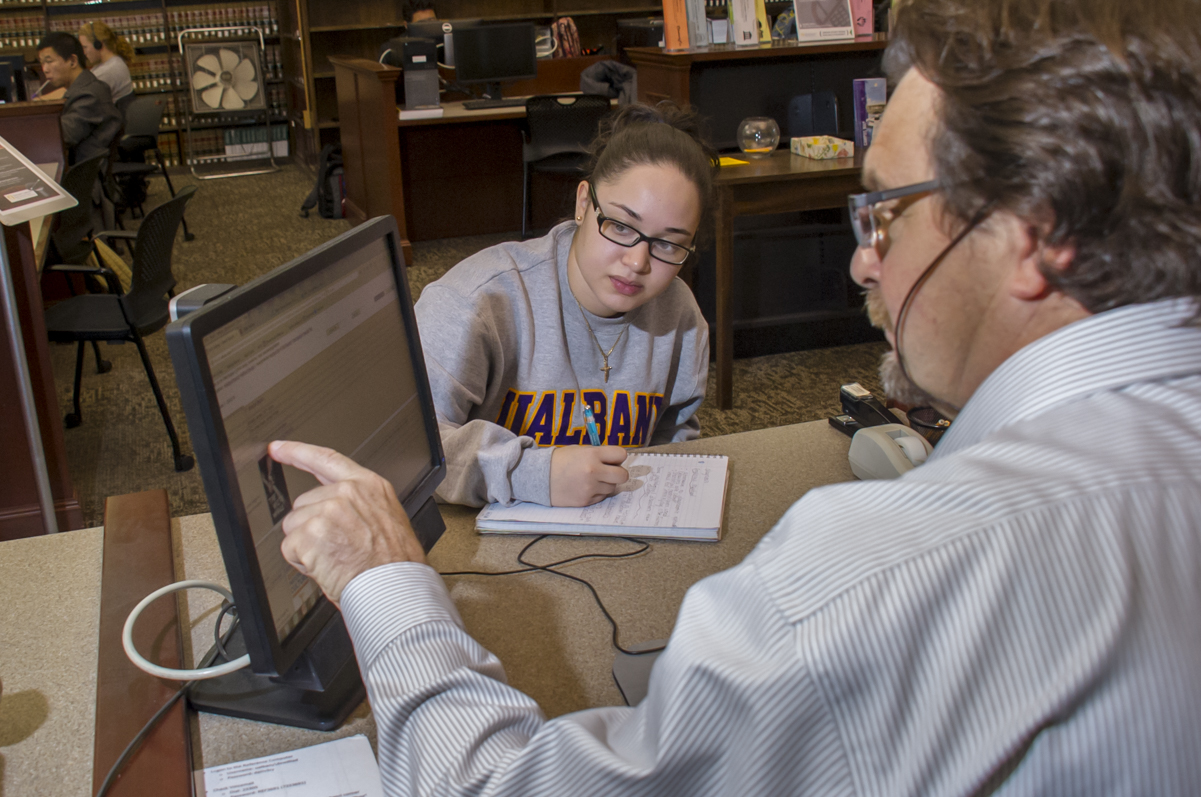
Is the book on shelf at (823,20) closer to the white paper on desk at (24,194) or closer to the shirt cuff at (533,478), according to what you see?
the white paper on desk at (24,194)

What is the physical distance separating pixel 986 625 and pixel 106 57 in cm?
767

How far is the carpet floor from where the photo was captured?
119 inches

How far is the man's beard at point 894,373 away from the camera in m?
0.77

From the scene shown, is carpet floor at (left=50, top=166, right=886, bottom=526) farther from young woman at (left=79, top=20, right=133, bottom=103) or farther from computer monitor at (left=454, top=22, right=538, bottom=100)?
young woman at (left=79, top=20, right=133, bottom=103)

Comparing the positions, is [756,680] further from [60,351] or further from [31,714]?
[60,351]

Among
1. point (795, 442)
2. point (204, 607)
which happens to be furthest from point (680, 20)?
point (204, 607)

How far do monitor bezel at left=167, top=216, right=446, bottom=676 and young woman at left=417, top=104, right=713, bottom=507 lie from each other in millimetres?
552

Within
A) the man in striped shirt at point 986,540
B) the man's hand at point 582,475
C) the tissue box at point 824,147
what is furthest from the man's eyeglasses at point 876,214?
the tissue box at point 824,147

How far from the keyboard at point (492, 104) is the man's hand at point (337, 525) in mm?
5006

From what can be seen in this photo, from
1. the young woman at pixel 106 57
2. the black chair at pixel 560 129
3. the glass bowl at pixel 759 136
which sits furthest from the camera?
the young woman at pixel 106 57

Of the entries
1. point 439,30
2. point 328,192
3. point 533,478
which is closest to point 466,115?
point 439,30

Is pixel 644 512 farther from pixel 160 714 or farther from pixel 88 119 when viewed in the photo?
pixel 88 119

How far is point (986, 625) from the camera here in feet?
1.60

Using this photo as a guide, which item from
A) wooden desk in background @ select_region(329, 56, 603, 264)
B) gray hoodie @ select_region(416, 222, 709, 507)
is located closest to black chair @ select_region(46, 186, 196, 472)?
gray hoodie @ select_region(416, 222, 709, 507)
